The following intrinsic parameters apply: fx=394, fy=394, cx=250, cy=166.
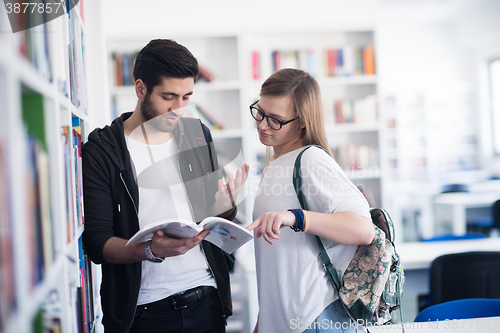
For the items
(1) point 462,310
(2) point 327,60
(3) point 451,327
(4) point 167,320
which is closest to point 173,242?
(4) point 167,320

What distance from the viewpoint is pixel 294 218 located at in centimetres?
100

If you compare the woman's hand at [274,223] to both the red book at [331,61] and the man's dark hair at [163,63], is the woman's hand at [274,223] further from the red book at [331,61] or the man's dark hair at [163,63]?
the red book at [331,61]

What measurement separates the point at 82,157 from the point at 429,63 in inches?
316

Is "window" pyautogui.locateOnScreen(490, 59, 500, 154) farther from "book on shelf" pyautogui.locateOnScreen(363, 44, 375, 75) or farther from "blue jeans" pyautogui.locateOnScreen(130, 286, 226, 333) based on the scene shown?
"blue jeans" pyautogui.locateOnScreen(130, 286, 226, 333)

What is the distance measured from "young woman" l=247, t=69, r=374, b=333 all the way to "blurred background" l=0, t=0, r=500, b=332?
0.53 m

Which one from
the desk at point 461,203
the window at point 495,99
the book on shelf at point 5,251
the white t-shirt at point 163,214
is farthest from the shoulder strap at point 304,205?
the window at point 495,99

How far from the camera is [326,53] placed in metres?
3.73

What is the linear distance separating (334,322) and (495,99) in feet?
26.5

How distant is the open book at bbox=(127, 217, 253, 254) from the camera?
873 mm

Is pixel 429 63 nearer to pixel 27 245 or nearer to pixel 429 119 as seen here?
pixel 429 119

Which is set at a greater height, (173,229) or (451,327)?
(173,229)

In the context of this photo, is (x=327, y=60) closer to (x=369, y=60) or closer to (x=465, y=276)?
(x=369, y=60)

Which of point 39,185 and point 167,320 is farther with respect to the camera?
point 167,320

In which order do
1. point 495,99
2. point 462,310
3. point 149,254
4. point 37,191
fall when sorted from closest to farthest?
1. point 37,191
2. point 149,254
3. point 462,310
4. point 495,99
